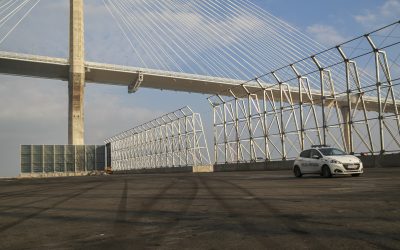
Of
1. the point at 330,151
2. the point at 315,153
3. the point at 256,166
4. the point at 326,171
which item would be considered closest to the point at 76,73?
the point at 256,166

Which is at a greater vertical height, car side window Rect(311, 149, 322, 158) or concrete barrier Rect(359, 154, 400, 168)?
car side window Rect(311, 149, 322, 158)

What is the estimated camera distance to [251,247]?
5.50 metres

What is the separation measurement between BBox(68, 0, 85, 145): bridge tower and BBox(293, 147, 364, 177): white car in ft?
137

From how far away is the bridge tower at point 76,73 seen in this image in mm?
58375

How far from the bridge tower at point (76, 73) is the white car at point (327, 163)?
41756mm

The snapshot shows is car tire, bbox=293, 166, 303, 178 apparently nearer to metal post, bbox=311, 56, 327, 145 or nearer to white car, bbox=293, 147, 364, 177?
white car, bbox=293, 147, 364, 177

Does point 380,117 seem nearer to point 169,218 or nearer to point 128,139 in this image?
point 169,218

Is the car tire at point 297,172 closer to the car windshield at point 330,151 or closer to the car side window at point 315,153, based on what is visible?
the car side window at point 315,153

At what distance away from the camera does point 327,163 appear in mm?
18891

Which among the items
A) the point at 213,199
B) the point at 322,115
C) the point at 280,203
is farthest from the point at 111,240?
the point at 322,115

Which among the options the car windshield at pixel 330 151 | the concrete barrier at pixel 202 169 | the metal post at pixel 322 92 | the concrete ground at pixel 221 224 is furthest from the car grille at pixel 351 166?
the concrete barrier at pixel 202 169

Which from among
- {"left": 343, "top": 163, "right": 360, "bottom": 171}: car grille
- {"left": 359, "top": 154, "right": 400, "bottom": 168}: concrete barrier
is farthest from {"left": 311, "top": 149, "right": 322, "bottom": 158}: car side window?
{"left": 359, "top": 154, "right": 400, "bottom": 168}: concrete barrier

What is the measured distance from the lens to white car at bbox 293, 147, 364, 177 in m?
18.4

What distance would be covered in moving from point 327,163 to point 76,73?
45.5 m
